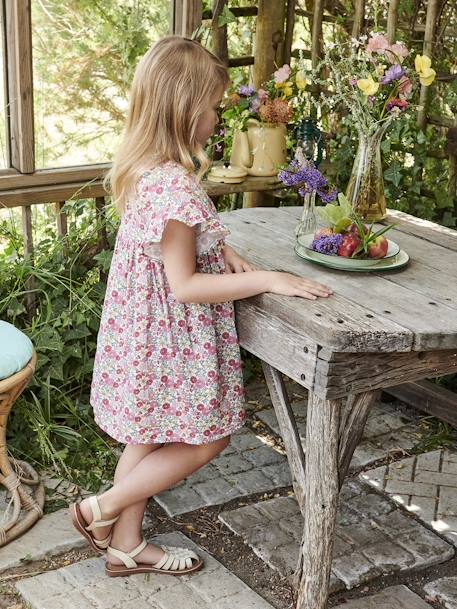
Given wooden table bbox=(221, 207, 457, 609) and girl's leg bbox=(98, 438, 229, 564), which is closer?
wooden table bbox=(221, 207, 457, 609)

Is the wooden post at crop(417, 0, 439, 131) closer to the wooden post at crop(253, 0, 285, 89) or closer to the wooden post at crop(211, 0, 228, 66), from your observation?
the wooden post at crop(253, 0, 285, 89)

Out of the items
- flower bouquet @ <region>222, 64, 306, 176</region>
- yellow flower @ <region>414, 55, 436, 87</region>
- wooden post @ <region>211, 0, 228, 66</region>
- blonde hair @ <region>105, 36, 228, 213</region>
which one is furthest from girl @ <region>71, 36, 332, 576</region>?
wooden post @ <region>211, 0, 228, 66</region>

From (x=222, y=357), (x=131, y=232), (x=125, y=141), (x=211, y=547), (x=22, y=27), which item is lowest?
(x=211, y=547)

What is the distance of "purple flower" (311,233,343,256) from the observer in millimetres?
2843

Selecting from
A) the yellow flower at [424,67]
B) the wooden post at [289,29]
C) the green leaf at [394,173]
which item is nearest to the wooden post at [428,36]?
the green leaf at [394,173]

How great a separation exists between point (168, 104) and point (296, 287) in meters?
0.62

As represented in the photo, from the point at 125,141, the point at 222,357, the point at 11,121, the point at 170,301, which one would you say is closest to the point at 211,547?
the point at 222,357

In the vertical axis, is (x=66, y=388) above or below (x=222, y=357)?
below

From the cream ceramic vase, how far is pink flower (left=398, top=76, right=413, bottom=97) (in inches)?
53.0

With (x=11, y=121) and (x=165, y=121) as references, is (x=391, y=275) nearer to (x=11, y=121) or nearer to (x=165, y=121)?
(x=165, y=121)

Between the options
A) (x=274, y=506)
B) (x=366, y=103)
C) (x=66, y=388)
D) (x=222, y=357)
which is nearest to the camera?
(x=222, y=357)

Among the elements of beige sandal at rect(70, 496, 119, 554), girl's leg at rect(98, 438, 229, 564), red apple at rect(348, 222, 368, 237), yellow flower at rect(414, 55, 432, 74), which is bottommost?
beige sandal at rect(70, 496, 119, 554)

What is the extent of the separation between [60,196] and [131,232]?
1.45 m

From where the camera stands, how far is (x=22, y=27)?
12.4ft
